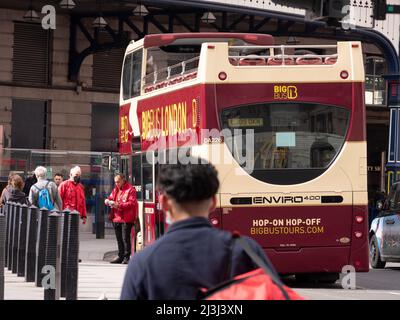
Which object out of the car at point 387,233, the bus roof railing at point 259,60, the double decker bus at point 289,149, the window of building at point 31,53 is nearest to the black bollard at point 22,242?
the double decker bus at point 289,149

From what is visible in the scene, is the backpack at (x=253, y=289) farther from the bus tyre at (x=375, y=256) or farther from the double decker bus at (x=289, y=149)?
the bus tyre at (x=375, y=256)

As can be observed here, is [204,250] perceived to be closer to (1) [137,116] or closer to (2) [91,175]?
(1) [137,116]

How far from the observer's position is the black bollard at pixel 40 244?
15.2m

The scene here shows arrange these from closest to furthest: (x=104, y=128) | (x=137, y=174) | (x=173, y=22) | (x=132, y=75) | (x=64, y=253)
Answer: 1. (x=64, y=253)
2. (x=137, y=174)
3. (x=132, y=75)
4. (x=104, y=128)
5. (x=173, y=22)

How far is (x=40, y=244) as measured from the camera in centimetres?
1527

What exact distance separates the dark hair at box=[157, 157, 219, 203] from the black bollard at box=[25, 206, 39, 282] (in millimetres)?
11369

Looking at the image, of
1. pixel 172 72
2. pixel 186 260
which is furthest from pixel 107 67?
pixel 186 260

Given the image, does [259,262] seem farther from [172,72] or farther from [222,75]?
[172,72]

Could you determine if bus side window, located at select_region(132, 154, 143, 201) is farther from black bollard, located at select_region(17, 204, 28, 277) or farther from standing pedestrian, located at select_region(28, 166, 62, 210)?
black bollard, located at select_region(17, 204, 28, 277)

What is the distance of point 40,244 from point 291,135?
4.09 meters

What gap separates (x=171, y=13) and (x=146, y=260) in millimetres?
34587

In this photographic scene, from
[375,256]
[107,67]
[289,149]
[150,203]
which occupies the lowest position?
[375,256]

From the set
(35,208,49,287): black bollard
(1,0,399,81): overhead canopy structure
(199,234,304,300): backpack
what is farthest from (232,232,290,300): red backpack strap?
(1,0,399,81): overhead canopy structure

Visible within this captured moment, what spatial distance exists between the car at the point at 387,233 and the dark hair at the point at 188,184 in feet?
56.2
